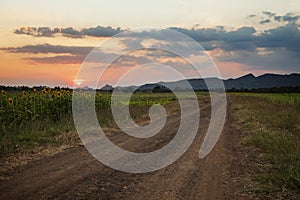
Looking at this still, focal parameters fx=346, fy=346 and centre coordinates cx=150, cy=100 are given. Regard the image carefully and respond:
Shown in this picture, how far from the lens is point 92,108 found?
1738 centimetres

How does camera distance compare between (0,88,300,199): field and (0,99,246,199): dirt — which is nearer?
(0,99,246,199): dirt

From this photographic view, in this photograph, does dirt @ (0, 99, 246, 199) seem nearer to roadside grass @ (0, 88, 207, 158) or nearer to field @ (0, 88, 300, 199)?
field @ (0, 88, 300, 199)

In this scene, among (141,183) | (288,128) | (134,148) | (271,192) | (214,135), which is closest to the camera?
(271,192)

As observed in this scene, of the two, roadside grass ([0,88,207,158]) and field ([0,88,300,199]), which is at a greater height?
roadside grass ([0,88,207,158])

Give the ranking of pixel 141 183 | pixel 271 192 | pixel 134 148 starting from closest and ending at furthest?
1. pixel 271 192
2. pixel 141 183
3. pixel 134 148

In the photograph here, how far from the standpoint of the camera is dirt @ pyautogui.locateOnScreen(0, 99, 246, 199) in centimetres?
572

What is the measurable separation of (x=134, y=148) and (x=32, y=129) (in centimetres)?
396

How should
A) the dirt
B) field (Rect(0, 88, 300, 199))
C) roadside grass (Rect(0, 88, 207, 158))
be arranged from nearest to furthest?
the dirt
field (Rect(0, 88, 300, 199))
roadside grass (Rect(0, 88, 207, 158))

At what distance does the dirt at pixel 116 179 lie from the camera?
5719mm

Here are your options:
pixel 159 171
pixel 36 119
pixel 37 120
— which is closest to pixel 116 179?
pixel 159 171

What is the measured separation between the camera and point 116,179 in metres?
6.68

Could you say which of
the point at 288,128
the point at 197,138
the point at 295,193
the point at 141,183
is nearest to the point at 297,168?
the point at 295,193

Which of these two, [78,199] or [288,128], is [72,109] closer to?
[288,128]

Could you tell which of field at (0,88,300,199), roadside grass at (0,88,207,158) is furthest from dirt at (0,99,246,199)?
roadside grass at (0,88,207,158)
